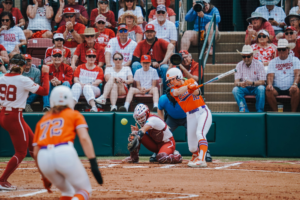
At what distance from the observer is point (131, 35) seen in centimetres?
1181

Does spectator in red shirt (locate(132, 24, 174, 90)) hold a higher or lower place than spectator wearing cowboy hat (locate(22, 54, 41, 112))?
higher

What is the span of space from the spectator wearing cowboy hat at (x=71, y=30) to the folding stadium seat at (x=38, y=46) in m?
0.46

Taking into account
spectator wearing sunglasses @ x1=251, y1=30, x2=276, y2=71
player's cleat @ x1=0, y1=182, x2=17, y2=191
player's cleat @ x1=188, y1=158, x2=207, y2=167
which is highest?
spectator wearing sunglasses @ x1=251, y1=30, x2=276, y2=71

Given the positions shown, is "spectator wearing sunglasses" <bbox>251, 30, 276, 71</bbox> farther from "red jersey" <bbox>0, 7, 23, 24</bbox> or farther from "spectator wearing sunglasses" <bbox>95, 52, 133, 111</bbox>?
"red jersey" <bbox>0, 7, 23, 24</bbox>

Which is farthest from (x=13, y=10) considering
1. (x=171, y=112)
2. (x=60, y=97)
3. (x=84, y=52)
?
(x=60, y=97)

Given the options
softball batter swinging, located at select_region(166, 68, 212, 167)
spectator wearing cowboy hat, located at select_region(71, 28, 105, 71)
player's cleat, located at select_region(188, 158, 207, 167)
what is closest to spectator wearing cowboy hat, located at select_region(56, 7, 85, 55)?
spectator wearing cowboy hat, located at select_region(71, 28, 105, 71)

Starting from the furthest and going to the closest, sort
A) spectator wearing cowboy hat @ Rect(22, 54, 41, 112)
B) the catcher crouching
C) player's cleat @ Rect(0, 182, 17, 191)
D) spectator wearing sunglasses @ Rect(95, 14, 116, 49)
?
spectator wearing sunglasses @ Rect(95, 14, 116, 49), spectator wearing cowboy hat @ Rect(22, 54, 41, 112), the catcher crouching, player's cleat @ Rect(0, 182, 17, 191)

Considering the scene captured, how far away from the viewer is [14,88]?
5.88 metres

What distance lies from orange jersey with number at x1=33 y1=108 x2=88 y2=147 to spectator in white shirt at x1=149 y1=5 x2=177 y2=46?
7840mm

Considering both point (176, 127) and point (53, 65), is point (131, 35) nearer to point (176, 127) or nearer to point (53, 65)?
point (53, 65)

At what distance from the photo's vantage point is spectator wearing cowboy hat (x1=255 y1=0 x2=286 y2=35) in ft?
39.7

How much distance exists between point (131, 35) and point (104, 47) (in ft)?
2.85

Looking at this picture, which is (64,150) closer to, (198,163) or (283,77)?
(198,163)

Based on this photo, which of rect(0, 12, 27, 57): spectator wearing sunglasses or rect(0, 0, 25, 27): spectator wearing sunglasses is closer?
rect(0, 12, 27, 57): spectator wearing sunglasses
